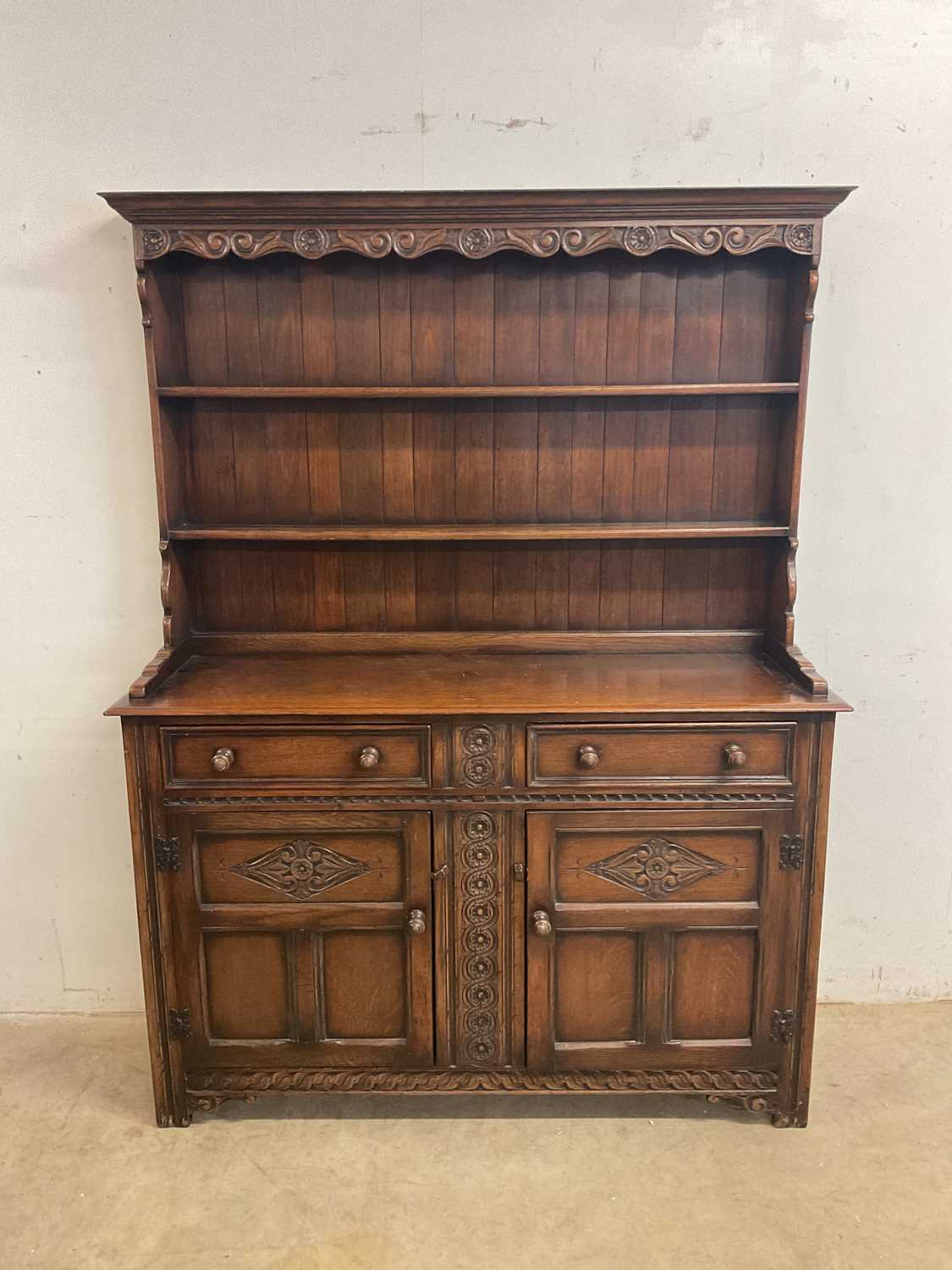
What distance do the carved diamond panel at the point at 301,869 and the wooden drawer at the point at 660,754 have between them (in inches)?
19.5

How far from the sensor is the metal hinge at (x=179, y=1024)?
227cm

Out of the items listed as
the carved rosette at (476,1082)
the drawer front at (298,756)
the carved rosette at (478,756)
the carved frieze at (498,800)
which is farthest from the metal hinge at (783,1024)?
the drawer front at (298,756)

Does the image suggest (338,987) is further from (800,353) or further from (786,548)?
(800,353)

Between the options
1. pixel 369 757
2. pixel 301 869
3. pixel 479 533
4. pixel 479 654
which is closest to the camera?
pixel 369 757

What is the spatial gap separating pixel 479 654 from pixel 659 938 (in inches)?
34.0

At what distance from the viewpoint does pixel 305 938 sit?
2.25 metres

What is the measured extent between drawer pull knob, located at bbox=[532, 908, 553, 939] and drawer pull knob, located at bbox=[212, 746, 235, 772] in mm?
798

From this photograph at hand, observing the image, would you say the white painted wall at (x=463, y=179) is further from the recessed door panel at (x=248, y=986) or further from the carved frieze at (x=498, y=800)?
the recessed door panel at (x=248, y=986)

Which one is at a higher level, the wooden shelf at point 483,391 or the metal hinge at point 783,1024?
the wooden shelf at point 483,391

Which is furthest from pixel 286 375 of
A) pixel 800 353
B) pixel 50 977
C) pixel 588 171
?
pixel 50 977

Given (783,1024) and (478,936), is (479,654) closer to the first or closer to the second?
(478,936)

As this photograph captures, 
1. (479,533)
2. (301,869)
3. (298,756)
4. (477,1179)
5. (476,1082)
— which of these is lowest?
(477,1179)

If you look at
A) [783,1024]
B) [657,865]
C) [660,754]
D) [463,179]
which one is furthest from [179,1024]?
[463,179]

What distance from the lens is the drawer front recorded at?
215 cm
